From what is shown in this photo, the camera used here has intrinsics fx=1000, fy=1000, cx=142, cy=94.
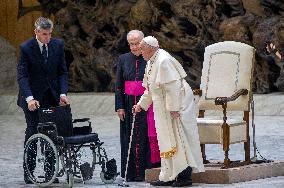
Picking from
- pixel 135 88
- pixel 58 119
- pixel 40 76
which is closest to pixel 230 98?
pixel 135 88

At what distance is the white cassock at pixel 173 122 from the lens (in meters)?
9.18

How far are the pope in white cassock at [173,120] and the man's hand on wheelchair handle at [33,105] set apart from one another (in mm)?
1126

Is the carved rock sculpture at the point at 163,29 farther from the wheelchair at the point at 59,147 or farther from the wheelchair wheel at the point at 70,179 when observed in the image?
the wheelchair wheel at the point at 70,179

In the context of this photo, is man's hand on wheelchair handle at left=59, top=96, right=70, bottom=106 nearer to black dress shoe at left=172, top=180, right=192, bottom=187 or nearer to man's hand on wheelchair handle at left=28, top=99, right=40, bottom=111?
man's hand on wheelchair handle at left=28, top=99, right=40, bottom=111

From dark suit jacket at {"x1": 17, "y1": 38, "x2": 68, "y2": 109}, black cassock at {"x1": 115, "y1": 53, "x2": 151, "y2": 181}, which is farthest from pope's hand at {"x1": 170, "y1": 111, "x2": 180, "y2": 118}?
dark suit jacket at {"x1": 17, "y1": 38, "x2": 68, "y2": 109}

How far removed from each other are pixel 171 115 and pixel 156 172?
728 millimetres

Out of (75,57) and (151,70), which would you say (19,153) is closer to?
(151,70)

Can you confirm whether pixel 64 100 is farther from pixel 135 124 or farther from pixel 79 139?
pixel 135 124

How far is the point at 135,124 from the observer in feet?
32.9

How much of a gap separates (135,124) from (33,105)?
1.11 m

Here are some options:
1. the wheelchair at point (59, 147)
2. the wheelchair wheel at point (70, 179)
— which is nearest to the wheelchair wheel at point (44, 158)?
the wheelchair at point (59, 147)

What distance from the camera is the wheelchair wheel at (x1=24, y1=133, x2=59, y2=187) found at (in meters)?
9.23

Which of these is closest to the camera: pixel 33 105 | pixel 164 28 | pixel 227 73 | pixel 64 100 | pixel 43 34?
pixel 33 105

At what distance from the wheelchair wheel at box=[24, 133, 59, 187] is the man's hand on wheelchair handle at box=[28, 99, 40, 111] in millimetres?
301
